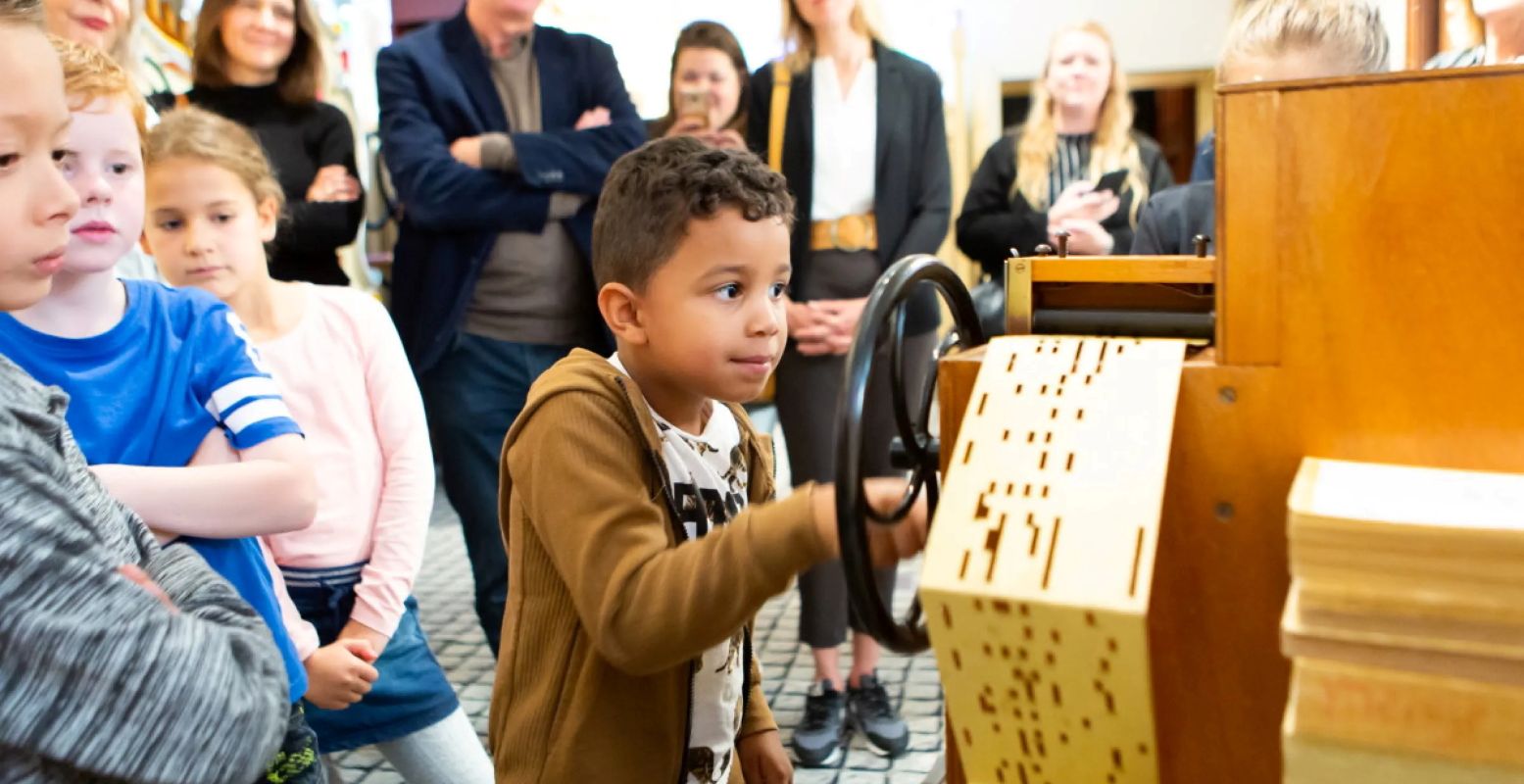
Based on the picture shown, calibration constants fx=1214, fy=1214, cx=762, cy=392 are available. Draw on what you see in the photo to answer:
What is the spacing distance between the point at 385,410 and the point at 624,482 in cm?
91

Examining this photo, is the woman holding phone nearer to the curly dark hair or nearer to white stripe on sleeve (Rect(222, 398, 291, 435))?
the curly dark hair

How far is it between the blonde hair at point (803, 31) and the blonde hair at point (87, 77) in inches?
63.5

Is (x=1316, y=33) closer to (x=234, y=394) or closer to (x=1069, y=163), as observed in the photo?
(x=1069, y=163)

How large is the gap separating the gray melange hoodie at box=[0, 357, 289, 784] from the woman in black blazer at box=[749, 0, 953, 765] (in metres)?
1.88

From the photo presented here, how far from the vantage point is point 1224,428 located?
922mm

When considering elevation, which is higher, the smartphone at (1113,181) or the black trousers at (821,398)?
the smartphone at (1113,181)

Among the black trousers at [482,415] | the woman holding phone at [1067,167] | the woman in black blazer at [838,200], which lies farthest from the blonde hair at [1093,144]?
the black trousers at [482,415]

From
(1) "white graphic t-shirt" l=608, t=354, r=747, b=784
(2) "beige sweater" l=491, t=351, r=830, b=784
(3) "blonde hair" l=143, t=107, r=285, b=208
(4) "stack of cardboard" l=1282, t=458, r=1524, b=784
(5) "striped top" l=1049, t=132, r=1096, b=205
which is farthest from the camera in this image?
(5) "striped top" l=1049, t=132, r=1096, b=205

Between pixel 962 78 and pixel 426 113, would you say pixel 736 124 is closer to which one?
pixel 426 113

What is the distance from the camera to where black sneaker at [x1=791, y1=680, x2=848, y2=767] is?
2.56 m

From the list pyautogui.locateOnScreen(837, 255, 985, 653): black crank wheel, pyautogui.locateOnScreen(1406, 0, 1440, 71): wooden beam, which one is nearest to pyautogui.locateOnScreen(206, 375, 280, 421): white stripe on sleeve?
pyautogui.locateOnScreen(837, 255, 985, 653): black crank wheel

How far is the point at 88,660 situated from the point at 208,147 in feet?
3.87

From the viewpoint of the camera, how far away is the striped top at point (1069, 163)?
9.34ft

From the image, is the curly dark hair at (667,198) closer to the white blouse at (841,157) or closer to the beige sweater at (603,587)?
the beige sweater at (603,587)
